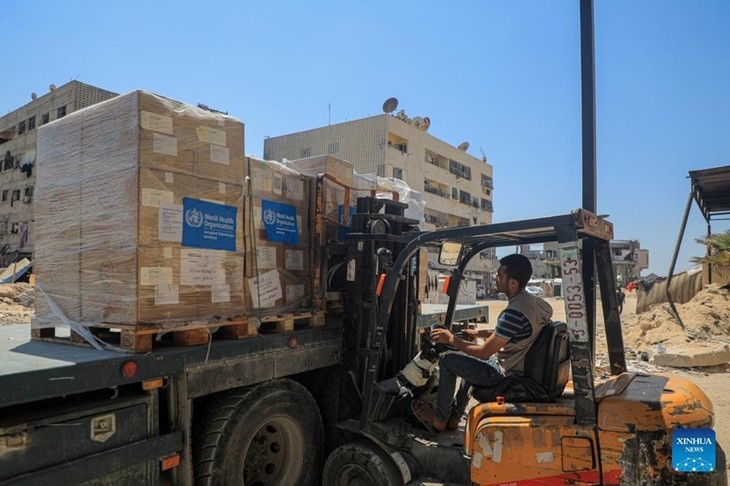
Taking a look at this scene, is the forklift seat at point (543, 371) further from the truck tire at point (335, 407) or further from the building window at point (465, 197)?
the building window at point (465, 197)

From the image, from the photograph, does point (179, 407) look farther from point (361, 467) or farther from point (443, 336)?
point (443, 336)

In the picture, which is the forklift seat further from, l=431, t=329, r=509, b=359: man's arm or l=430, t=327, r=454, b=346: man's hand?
l=430, t=327, r=454, b=346: man's hand

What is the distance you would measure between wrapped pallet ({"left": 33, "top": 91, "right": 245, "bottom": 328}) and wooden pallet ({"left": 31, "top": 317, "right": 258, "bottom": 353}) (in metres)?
0.06

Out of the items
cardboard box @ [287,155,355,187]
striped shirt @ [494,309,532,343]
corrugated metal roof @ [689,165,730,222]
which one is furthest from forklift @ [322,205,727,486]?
corrugated metal roof @ [689,165,730,222]

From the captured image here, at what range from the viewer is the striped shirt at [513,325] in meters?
3.51

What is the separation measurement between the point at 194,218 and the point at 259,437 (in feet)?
5.99

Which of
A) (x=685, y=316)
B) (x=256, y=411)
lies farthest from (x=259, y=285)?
(x=685, y=316)

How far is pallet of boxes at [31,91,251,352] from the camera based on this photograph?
3291mm

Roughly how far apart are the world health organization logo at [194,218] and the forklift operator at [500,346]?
5.92 feet

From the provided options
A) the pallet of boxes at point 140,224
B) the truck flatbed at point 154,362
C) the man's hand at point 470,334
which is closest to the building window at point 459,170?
the man's hand at point 470,334

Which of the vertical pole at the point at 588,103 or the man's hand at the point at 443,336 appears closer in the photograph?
the man's hand at the point at 443,336

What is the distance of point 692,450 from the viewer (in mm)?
2797

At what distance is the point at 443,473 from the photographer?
377cm

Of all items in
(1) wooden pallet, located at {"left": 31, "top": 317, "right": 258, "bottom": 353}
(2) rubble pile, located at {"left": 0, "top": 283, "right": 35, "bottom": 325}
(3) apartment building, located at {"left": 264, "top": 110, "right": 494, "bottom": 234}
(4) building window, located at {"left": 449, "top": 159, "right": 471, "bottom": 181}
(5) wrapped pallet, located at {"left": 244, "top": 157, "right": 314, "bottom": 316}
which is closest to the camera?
(1) wooden pallet, located at {"left": 31, "top": 317, "right": 258, "bottom": 353}
